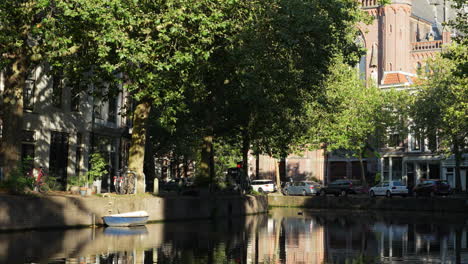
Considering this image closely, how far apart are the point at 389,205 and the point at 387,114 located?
17.5m

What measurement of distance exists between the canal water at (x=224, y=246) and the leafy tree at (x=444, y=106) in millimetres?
A: 26140

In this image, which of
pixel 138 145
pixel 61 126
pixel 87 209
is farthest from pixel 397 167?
pixel 87 209

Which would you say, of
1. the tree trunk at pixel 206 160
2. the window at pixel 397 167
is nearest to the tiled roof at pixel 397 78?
the window at pixel 397 167

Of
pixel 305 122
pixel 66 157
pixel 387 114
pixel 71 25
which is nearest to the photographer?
pixel 71 25

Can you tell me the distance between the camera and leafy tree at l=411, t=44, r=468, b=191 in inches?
2121

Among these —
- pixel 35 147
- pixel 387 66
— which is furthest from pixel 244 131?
pixel 387 66

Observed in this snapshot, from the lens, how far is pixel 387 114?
2847 inches

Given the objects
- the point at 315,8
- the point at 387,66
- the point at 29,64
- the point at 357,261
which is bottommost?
the point at 357,261

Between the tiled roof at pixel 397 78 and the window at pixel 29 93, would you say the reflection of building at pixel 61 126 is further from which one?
the tiled roof at pixel 397 78

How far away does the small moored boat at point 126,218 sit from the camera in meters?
29.2

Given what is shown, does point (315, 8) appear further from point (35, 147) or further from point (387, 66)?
point (387, 66)

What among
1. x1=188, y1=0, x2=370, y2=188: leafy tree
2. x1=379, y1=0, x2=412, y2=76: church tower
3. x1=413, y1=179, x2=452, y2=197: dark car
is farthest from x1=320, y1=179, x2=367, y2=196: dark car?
x1=188, y1=0, x2=370, y2=188: leafy tree

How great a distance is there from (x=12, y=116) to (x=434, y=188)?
43115mm

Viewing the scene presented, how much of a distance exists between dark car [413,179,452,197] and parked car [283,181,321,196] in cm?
1127
